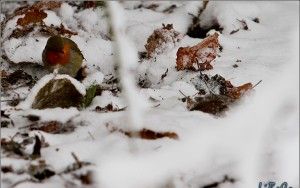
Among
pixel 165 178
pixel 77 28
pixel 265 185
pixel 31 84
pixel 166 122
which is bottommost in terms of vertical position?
pixel 265 185

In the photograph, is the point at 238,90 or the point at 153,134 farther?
the point at 238,90

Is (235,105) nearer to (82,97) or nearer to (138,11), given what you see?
(82,97)

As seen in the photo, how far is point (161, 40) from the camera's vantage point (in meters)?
2.66

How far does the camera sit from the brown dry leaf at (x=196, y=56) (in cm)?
241

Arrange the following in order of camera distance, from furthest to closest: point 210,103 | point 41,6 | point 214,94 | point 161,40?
1. point 41,6
2. point 161,40
3. point 214,94
4. point 210,103

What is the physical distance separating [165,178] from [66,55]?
99cm

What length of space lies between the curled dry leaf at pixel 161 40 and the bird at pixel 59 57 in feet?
1.55

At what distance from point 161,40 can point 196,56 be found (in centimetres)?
29

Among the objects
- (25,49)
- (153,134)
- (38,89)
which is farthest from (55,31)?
(153,134)

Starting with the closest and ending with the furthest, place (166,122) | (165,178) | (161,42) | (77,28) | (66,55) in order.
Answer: (165,178) < (166,122) < (66,55) < (161,42) < (77,28)

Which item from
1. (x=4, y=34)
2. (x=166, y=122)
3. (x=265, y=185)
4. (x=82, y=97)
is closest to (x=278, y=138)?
(x=265, y=185)

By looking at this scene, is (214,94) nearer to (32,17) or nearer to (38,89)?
(38,89)

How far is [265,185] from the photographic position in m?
1.66

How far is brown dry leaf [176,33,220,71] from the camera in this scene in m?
2.41
